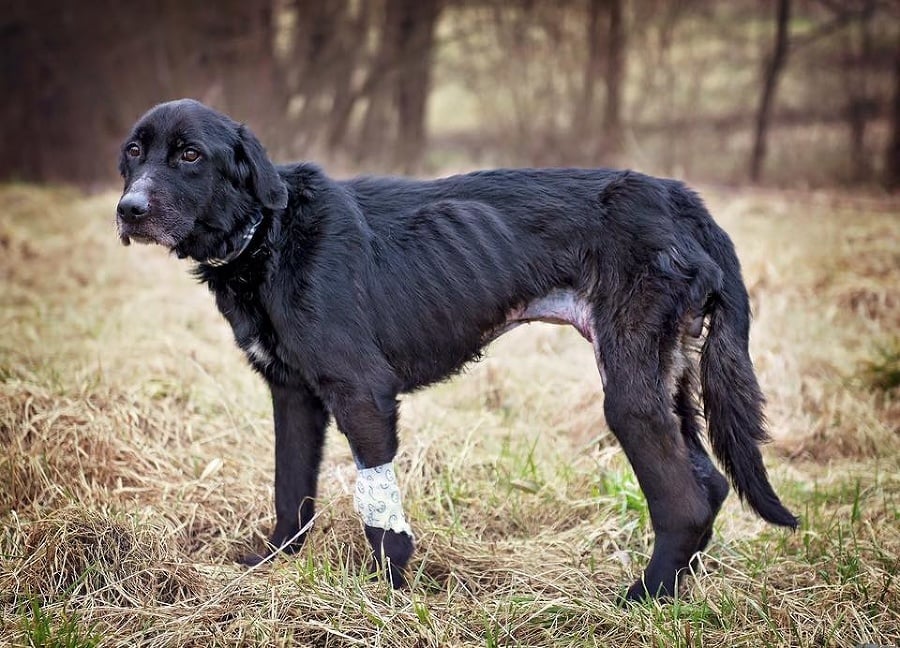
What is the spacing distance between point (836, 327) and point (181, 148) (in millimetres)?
4106

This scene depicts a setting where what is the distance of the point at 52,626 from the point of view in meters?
2.59

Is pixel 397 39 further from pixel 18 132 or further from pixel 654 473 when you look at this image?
pixel 654 473

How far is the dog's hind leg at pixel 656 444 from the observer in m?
2.85

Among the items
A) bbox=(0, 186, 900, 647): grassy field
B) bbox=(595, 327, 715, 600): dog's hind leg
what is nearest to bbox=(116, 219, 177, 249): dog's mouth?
bbox=(0, 186, 900, 647): grassy field

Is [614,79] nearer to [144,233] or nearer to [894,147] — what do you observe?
[894,147]

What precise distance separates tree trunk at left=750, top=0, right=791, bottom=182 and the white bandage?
7.98 meters

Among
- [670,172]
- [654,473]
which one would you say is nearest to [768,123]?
[670,172]

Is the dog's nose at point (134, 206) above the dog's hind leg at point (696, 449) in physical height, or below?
above

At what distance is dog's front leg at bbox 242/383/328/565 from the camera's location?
3188 mm

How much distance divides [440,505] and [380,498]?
0.55m

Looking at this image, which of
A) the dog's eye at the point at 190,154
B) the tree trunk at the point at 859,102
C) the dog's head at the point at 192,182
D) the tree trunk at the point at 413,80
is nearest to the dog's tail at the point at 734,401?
the dog's head at the point at 192,182

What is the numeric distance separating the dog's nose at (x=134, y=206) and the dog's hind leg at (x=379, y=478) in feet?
2.69

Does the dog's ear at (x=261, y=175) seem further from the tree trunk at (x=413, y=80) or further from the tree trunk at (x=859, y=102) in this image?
the tree trunk at (x=859, y=102)

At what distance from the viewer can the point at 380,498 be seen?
2924mm
